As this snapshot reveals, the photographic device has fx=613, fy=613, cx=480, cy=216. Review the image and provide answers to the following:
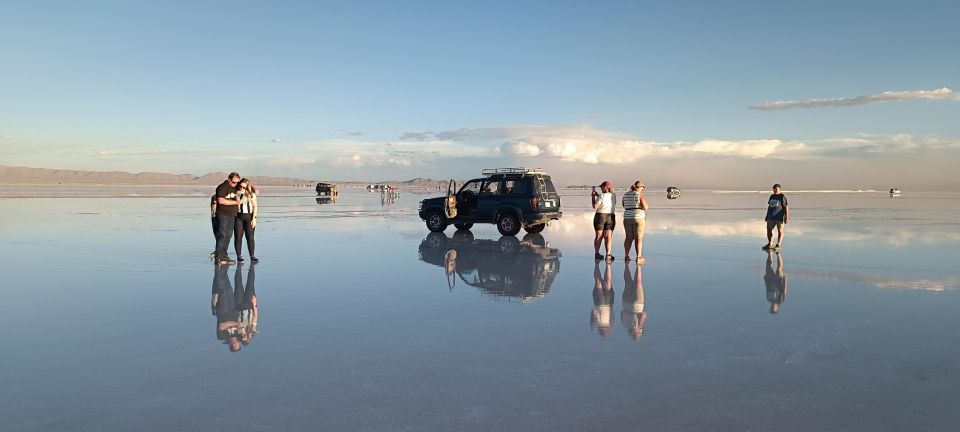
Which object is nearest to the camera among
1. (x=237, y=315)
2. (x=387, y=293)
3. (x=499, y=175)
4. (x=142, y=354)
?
(x=142, y=354)

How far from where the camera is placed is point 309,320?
7809 mm

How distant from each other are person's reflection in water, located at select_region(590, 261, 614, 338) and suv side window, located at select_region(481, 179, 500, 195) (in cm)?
782

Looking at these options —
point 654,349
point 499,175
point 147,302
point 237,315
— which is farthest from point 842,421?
point 499,175

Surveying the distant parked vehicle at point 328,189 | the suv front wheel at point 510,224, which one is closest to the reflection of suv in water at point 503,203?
the suv front wheel at point 510,224

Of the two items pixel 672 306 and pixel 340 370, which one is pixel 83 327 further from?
pixel 672 306

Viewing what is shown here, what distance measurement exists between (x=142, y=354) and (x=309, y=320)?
2.00 m

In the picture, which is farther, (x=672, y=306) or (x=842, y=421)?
(x=672, y=306)

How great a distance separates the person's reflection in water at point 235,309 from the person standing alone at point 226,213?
3.66ft

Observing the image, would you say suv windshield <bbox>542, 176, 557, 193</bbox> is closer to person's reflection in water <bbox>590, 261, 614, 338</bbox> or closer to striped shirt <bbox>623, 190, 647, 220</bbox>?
striped shirt <bbox>623, 190, 647, 220</bbox>

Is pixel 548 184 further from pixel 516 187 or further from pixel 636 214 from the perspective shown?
pixel 636 214

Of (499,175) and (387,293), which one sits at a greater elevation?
(499,175)

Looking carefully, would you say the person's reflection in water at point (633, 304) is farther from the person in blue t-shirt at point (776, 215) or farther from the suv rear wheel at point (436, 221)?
the suv rear wheel at point (436, 221)

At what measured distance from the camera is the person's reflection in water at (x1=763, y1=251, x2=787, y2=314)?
29.7 ft

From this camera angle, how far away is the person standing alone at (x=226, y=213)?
12.8 metres
